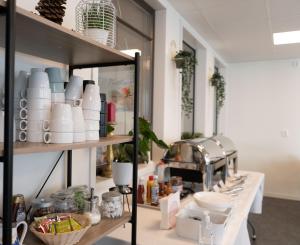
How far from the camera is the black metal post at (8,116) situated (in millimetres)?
623

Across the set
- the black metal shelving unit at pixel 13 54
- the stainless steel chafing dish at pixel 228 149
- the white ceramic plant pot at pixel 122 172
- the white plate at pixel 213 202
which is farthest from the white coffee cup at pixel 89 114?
the stainless steel chafing dish at pixel 228 149

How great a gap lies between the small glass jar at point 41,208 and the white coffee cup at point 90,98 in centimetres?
40

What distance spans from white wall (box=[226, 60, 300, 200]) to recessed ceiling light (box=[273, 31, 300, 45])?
111cm

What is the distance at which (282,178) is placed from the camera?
15.2ft

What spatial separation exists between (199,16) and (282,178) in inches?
129

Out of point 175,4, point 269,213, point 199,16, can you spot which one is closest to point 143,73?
point 175,4

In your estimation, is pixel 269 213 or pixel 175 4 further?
pixel 269 213

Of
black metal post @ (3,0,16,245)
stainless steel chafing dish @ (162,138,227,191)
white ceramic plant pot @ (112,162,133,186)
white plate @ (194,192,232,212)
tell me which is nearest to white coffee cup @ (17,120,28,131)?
black metal post @ (3,0,16,245)

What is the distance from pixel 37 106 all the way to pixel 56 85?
0.43 feet

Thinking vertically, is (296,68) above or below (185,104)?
above

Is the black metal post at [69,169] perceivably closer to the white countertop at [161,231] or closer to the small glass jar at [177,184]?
the white countertop at [161,231]

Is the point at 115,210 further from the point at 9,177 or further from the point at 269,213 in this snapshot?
the point at 269,213

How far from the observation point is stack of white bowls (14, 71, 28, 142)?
2.80 feet

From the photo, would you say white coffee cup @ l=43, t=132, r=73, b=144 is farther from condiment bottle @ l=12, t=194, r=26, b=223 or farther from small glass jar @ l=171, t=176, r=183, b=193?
small glass jar @ l=171, t=176, r=183, b=193
